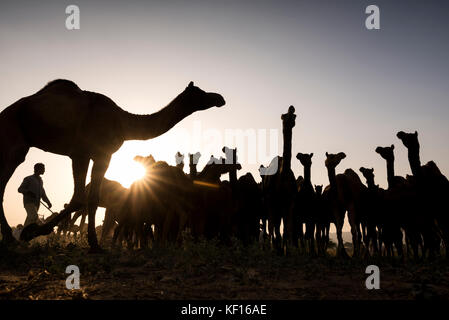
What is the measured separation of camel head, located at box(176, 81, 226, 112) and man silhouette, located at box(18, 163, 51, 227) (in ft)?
24.7

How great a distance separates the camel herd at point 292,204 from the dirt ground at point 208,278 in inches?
79.4

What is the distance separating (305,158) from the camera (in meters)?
12.2

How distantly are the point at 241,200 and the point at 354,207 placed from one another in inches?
155

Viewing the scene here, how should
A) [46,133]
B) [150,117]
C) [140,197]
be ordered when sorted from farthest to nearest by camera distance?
1. [140,197]
2. [150,117]
3. [46,133]

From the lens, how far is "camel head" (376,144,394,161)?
478 inches

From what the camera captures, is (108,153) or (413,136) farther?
(413,136)

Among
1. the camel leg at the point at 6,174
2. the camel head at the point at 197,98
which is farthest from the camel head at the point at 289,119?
the camel leg at the point at 6,174

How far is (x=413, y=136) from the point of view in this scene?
10555 millimetres

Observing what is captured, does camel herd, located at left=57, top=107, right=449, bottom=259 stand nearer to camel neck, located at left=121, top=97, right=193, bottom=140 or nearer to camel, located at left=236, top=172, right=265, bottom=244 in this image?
camel, located at left=236, top=172, right=265, bottom=244

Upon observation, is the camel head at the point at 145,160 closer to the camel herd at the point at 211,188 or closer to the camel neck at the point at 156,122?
the camel herd at the point at 211,188
